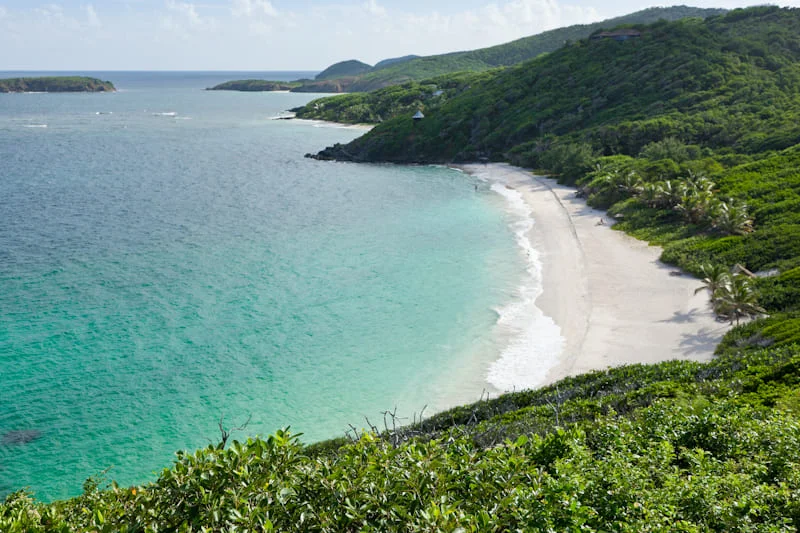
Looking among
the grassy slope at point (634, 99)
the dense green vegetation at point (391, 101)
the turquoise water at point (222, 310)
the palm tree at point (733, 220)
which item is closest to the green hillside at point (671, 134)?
the palm tree at point (733, 220)

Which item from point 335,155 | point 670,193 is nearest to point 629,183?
point 670,193

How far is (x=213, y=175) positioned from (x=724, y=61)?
82.5 m

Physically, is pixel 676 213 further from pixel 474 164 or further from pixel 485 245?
pixel 474 164

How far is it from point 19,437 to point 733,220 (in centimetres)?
4552

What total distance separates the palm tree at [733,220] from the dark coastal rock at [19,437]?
44.7m

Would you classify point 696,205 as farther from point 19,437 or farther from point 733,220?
point 19,437

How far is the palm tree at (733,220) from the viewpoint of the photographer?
41.8m

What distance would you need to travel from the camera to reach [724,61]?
91625mm

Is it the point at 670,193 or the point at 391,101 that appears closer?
the point at 670,193

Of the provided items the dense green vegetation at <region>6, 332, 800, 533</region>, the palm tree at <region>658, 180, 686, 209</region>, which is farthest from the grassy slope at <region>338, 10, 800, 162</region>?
the dense green vegetation at <region>6, 332, 800, 533</region>

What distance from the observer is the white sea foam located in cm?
2756

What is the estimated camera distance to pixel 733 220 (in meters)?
41.9

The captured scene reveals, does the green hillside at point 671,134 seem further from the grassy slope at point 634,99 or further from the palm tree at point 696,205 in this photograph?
the grassy slope at point 634,99

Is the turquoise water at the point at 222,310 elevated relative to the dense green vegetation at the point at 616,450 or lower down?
lower down
